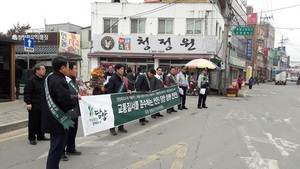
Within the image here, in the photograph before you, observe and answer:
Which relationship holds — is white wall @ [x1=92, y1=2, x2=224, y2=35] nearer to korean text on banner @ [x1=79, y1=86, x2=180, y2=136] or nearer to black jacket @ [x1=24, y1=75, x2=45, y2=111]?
korean text on banner @ [x1=79, y1=86, x2=180, y2=136]

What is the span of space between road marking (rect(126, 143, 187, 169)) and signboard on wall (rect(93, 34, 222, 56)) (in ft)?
57.5

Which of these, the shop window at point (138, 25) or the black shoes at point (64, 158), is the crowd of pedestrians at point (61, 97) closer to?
the black shoes at point (64, 158)

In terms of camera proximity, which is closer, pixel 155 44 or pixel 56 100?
pixel 56 100

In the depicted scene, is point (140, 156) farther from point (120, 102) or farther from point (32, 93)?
point (32, 93)

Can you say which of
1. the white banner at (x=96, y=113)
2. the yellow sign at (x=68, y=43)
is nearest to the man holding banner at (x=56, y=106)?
the white banner at (x=96, y=113)

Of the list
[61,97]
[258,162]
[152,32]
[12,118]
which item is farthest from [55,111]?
[152,32]

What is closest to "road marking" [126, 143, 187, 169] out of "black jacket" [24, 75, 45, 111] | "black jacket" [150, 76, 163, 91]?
"black jacket" [24, 75, 45, 111]

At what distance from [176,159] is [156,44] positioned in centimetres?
1900

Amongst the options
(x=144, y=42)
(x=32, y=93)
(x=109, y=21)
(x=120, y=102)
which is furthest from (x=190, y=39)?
(x=32, y=93)

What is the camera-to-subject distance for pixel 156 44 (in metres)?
23.6

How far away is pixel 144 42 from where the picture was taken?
77.7ft

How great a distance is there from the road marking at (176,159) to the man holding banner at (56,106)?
133 centimetres

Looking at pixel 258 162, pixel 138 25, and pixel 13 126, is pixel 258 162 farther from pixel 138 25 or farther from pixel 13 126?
→ pixel 138 25

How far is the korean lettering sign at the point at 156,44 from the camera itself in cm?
2277
